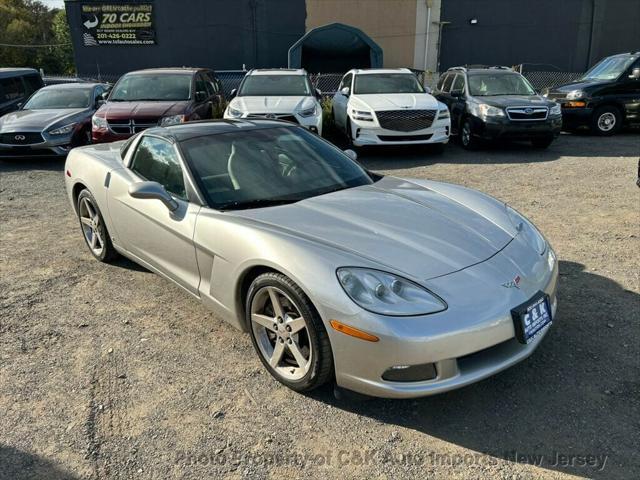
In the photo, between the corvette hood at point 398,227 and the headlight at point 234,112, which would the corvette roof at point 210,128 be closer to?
the corvette hood at point 398,227

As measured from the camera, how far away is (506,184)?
7.82 m

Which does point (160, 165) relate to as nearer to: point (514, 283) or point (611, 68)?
point (514, 283)

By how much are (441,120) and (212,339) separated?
7547mm

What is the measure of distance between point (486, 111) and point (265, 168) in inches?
300

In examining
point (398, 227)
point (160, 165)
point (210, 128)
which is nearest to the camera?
point (398, 227)

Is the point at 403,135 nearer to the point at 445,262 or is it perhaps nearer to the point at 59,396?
the point at 445,262

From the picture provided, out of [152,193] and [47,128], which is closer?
[152,193]

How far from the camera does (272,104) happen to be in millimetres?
9922

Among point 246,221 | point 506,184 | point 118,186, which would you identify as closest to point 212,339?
point 246,221

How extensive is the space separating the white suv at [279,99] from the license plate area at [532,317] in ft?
22.4

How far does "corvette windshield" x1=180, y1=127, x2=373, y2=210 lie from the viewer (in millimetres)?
3514

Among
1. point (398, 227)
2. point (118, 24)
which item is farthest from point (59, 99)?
point (118, 24)

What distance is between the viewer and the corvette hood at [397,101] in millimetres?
9742

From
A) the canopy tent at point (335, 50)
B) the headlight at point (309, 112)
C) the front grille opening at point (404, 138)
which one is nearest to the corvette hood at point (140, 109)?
the headlight at point (309, 112)
